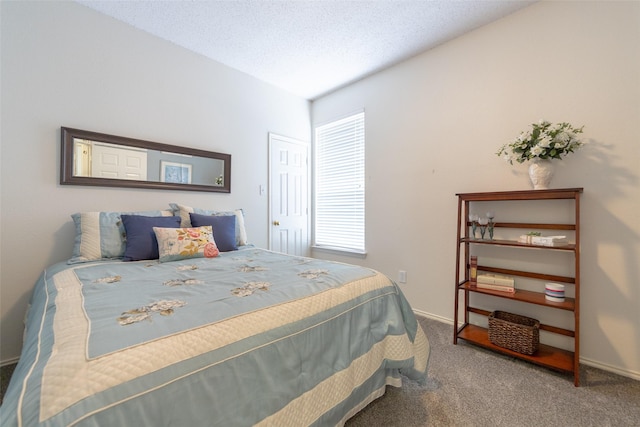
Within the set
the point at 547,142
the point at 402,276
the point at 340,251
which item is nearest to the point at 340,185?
the point at 340,251

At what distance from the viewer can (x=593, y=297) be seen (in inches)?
73.4

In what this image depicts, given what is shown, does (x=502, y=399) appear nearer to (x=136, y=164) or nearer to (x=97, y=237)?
(x=97, y=237)

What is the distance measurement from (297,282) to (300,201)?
2.54 meters

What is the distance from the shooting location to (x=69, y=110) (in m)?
2.11

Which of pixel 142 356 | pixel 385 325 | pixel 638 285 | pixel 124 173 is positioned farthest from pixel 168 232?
pixel 638 285

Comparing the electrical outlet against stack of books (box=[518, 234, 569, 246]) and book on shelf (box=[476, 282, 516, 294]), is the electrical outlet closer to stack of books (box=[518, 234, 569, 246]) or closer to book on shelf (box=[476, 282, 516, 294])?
book on shelf (box=[476, 282, 516, 294])

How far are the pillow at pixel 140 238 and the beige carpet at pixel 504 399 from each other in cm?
176

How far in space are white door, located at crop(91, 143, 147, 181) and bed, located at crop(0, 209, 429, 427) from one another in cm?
73

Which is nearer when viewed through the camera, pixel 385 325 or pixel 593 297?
pixel 385 325

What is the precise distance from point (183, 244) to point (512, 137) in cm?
280

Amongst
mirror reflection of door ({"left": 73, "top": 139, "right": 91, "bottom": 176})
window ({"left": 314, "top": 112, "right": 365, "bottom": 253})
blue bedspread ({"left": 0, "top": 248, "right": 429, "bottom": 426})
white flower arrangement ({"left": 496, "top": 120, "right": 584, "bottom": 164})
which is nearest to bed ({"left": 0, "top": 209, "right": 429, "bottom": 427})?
blue bedspread ({"left": 0, "top": 248, "right": 429, "bottom": 426})

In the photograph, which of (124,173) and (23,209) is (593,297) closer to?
(124,173)

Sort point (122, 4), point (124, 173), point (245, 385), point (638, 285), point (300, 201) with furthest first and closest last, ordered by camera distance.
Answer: point (300, 201) < point (124, 173) < point (122, 4) < point (638, 285) < point (245, 385)

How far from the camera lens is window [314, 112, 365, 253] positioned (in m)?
3.42
